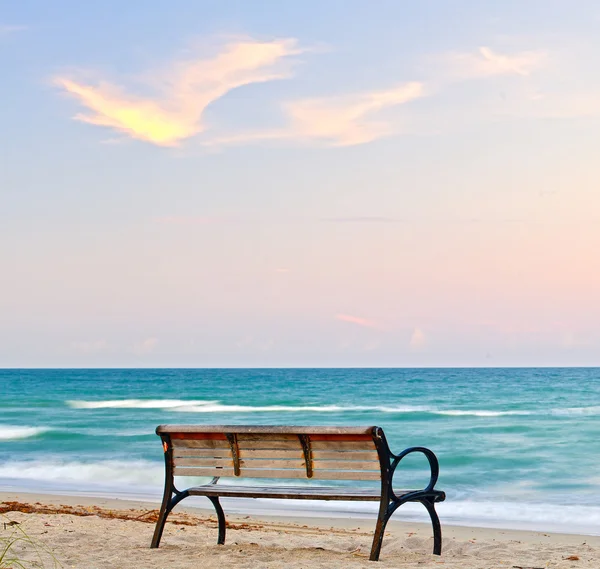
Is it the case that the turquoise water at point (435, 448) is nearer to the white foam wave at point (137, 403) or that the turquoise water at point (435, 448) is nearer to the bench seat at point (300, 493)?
the white foam wave at point (137, 403)

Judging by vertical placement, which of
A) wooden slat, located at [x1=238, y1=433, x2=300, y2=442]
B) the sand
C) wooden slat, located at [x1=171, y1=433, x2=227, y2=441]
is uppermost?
wooden slat, located at [x1=238, y1=433, x2=300, y2=442]

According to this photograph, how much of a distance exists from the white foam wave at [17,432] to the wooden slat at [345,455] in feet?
51.3

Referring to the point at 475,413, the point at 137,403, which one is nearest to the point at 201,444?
the point at 475,413

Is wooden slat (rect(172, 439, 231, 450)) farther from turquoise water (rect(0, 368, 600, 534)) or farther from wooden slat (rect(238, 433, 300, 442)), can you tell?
turquoise water (rect(0, 368, 600, 534))

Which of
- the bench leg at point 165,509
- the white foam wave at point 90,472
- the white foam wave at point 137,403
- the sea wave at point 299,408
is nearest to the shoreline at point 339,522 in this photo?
the white foam wave at point 90,472

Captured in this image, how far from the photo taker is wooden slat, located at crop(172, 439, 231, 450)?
5.40 meters

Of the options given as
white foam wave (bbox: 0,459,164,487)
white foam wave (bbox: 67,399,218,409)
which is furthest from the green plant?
white foam wave (bbox: 67,399,218,409)

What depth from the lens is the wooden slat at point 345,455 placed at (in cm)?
500

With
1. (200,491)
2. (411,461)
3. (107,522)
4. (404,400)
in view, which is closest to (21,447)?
(411,461)

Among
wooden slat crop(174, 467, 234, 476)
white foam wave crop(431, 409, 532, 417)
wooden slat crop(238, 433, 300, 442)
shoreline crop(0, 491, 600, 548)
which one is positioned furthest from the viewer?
white foam wave crop(431, 409, 532, 417)

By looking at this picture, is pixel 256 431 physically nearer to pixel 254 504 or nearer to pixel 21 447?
pixel 254 504

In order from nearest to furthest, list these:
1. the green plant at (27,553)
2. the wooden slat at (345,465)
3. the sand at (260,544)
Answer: the green plant at (27,553)
the wooden slat at (345,465)
the sand at (260,544)

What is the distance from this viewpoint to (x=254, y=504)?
9.52 m

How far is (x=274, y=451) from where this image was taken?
208 inches
